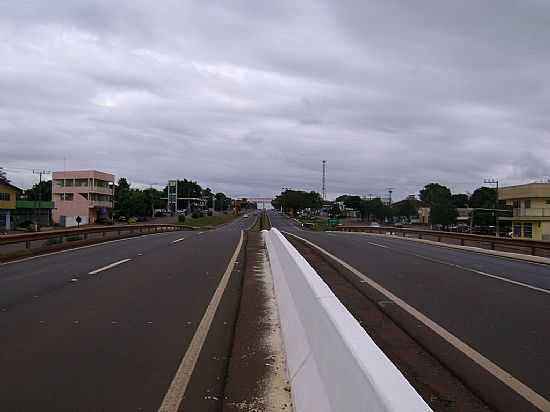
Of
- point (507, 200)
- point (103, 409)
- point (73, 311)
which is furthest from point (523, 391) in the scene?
point (507, 200)

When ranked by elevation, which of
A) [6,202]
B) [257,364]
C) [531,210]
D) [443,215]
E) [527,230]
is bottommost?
[257,364]

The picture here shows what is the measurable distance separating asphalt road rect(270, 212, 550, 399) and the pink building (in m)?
81.2

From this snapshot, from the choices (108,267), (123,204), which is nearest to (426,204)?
(123,204)

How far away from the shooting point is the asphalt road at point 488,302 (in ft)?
22.3

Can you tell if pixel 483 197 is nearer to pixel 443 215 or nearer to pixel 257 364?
pixel 443 215

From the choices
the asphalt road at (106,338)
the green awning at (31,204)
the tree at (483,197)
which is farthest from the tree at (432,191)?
the asphalt road at (106,338)

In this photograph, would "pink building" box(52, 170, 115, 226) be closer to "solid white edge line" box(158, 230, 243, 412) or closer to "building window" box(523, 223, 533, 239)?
"building window" box(523, 223, 533, 239)

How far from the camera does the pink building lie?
310ft

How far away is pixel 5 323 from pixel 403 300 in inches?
267

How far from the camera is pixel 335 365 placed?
4.34 meters

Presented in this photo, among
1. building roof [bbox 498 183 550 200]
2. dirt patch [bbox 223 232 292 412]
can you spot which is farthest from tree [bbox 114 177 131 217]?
dirt patch [bbox 223 232 292 412]

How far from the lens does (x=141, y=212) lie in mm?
120938

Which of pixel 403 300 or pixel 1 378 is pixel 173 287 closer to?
pixel 403 300

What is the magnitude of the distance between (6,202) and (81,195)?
769 inches
